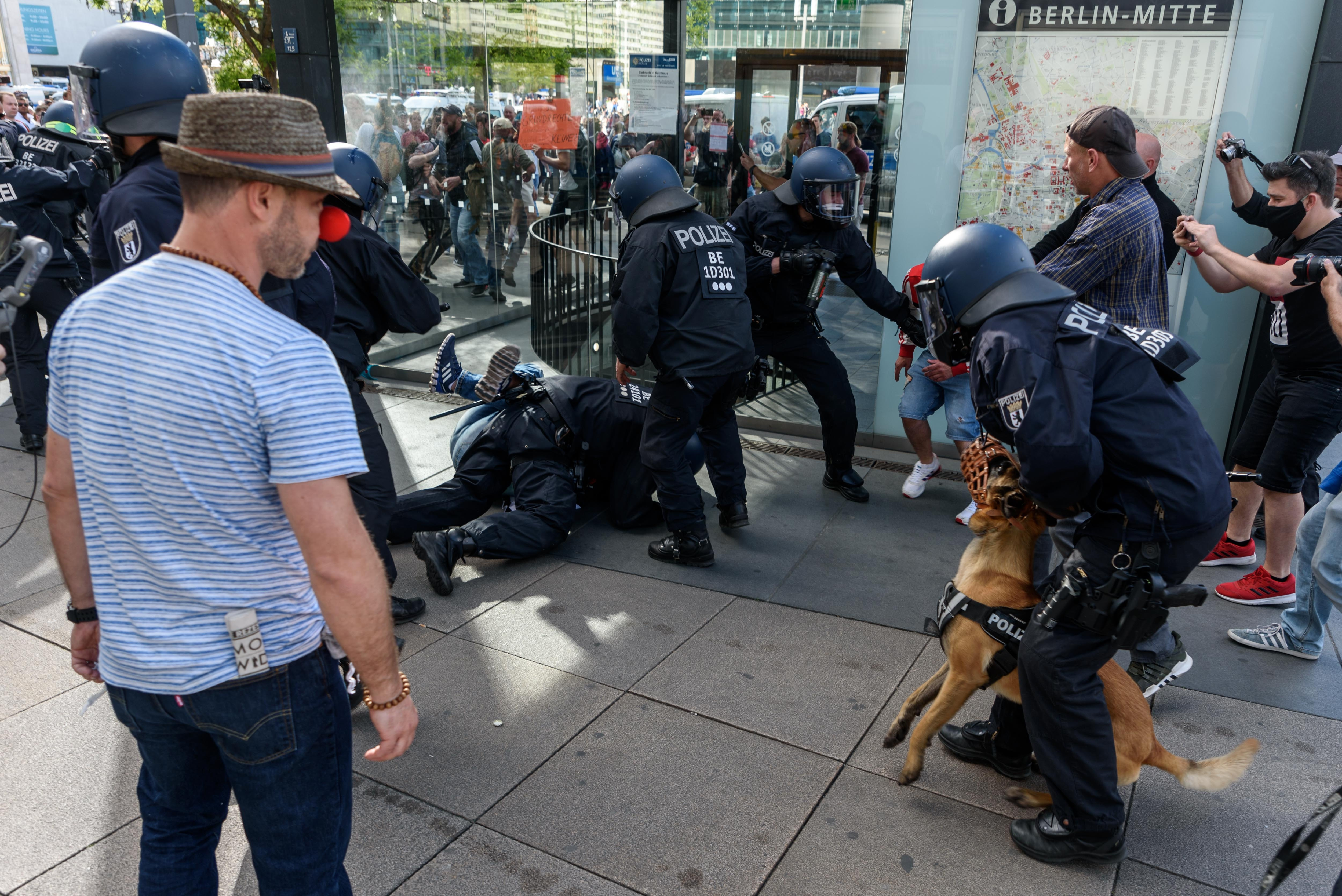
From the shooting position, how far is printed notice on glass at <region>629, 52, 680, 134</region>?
6.68 m

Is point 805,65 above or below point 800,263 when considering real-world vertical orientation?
above

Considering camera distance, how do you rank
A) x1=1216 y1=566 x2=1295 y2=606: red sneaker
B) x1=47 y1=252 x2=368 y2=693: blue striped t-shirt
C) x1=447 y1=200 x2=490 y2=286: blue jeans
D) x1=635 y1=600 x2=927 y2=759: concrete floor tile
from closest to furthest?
x1=47 y1=252 x2=368 y2=693: blue striped t-shirt < x1=635 y1=600 x2=927 y2=759: concrete floor tile < x1=1216 y1=566 x2=1295 y2=606: red sneaker < x1=447 y1=200 x2=490 y2=286: blue jeans

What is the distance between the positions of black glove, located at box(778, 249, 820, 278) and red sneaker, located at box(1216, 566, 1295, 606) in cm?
253

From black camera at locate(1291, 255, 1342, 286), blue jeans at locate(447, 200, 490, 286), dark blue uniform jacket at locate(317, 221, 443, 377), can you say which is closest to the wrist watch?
dark blue uniform jacket at locate(317, 221, 443, 377)

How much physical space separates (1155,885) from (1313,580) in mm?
1686

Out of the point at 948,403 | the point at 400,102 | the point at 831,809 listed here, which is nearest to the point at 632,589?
the point at 831,809

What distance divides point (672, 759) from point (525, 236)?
19.5 ft

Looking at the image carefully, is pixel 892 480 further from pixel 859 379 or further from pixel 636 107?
pixel 636 107

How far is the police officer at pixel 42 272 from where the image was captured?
5.96 meters

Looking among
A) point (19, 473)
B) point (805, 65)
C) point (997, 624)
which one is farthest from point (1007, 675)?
point (19, 473)

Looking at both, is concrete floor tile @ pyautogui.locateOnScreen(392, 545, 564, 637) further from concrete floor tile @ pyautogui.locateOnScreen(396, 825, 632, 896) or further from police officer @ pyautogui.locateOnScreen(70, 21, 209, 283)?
police officer @ pyautogui.locateOnScreen(70, 21, 209, 283)

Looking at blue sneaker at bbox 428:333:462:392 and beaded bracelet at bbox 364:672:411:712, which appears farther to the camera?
blue sneaker at bbox 428:333:462:392

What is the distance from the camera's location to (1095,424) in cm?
248

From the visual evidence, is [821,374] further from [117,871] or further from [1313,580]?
[117,871]
